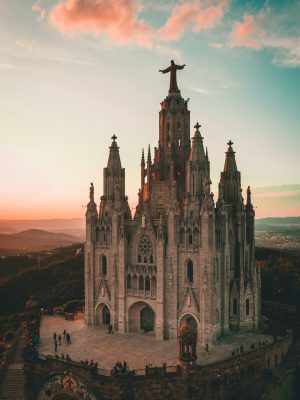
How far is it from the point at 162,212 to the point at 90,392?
1870 centimetres

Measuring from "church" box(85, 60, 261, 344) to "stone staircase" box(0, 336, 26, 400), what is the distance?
→ 9.58 m

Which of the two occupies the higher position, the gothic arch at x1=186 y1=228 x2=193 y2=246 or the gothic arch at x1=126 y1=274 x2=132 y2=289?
the gothic arch at x1=186 y1=228 x2=193 y2=246

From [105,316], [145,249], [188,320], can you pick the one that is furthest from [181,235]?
[105,316]

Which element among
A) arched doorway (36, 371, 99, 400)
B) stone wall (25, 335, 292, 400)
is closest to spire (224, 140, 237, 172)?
stone wall (25, 335, 292, 400)

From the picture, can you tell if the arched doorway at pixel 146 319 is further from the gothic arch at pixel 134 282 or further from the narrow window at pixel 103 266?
the narrow window at pixel 103 266

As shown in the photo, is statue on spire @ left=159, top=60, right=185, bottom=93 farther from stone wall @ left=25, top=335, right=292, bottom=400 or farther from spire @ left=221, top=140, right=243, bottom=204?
stone wall @ left=25, top=335, right=292, bottom=400

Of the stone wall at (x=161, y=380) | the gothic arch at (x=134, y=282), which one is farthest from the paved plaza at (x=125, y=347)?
the gothic arch at (x=134, y=282)

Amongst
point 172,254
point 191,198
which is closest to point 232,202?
point 191,198

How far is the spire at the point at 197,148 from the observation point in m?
41.0

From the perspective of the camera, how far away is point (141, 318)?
43.2 meters

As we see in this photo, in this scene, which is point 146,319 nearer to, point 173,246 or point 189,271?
point 189,271

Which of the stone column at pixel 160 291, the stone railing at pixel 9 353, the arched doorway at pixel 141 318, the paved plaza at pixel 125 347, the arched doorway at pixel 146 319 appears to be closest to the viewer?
the paved plaza at pixel 125 347

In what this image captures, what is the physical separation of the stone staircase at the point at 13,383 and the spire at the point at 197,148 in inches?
992

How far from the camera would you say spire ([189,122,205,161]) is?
135ft
